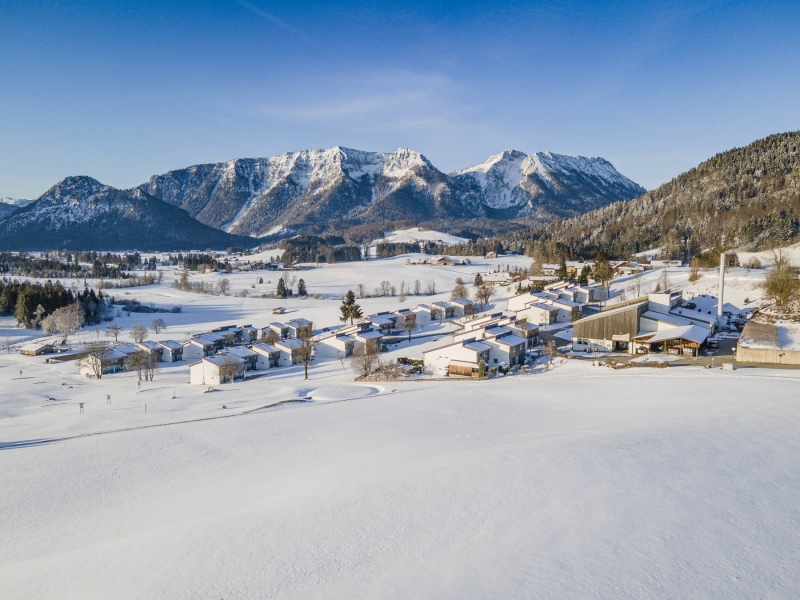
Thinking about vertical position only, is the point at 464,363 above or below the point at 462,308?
below

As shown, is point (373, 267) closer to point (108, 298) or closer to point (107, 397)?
point (108, 298)

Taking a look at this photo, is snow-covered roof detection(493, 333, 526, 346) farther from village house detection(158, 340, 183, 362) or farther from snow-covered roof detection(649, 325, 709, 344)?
village house detection(158, 340, 183, 362)

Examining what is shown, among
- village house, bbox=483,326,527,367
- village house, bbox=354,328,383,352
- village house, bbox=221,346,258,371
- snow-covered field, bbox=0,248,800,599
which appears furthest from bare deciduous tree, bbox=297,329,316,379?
snow-covered field, bbox=0,248,800,599

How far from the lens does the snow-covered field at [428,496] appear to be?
8023 millimetres

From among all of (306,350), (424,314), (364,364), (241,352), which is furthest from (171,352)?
(424,314)

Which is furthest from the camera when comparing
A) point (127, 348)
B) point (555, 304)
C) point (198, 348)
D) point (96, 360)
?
point (555, 304)

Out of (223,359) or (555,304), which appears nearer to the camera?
(223,359)

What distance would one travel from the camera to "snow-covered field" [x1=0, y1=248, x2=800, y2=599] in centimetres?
802

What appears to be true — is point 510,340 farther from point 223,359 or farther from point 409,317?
point 223,359

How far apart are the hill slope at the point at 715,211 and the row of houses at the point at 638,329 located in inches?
2392

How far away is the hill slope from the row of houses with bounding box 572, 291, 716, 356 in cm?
6076

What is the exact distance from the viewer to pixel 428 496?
36.7 ft

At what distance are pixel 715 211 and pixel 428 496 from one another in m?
127

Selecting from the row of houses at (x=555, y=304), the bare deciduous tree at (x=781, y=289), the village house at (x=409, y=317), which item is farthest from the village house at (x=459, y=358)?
the bare deciduous tree at (x=781, y=289)
